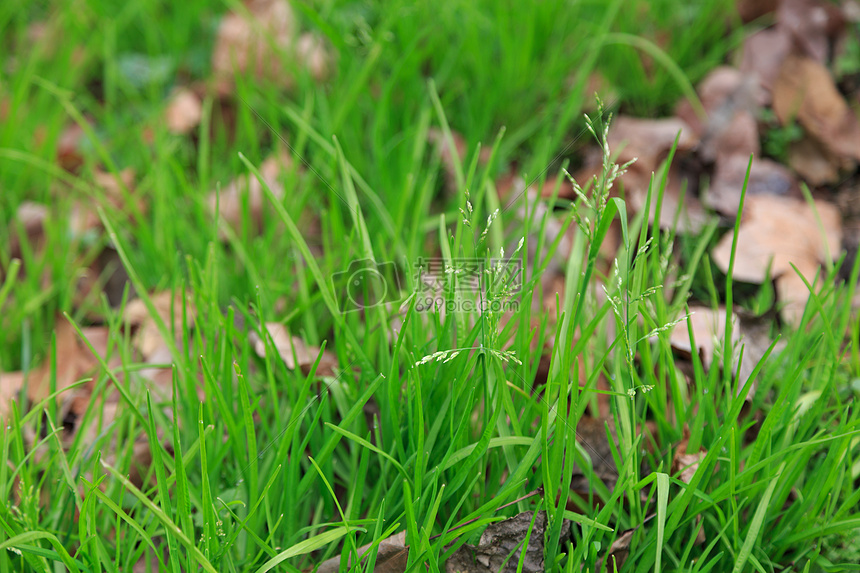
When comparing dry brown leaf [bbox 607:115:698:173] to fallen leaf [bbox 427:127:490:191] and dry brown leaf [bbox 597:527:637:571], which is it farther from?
dry brown leaf [bbox 597:527:637:571]

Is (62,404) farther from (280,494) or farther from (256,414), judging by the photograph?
(280,494)

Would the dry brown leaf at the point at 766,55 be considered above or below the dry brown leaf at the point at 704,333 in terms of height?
above

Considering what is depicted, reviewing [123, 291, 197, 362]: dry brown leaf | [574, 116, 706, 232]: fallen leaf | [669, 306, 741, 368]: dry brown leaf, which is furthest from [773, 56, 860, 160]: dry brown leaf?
[123, 291, 197, 362]: dry brown leaf

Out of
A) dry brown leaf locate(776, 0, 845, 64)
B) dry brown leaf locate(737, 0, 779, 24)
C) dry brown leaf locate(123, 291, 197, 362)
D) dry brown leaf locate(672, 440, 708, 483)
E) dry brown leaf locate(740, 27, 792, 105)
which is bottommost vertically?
dry brown leaf locate(672, 440, 708, 483)

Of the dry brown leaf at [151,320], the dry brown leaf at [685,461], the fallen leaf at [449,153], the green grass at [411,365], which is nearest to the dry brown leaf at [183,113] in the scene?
the green grass at [411,365]

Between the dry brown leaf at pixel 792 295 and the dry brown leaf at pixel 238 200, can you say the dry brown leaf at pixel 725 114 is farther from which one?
the dry brown leaf at pixel 238 200
